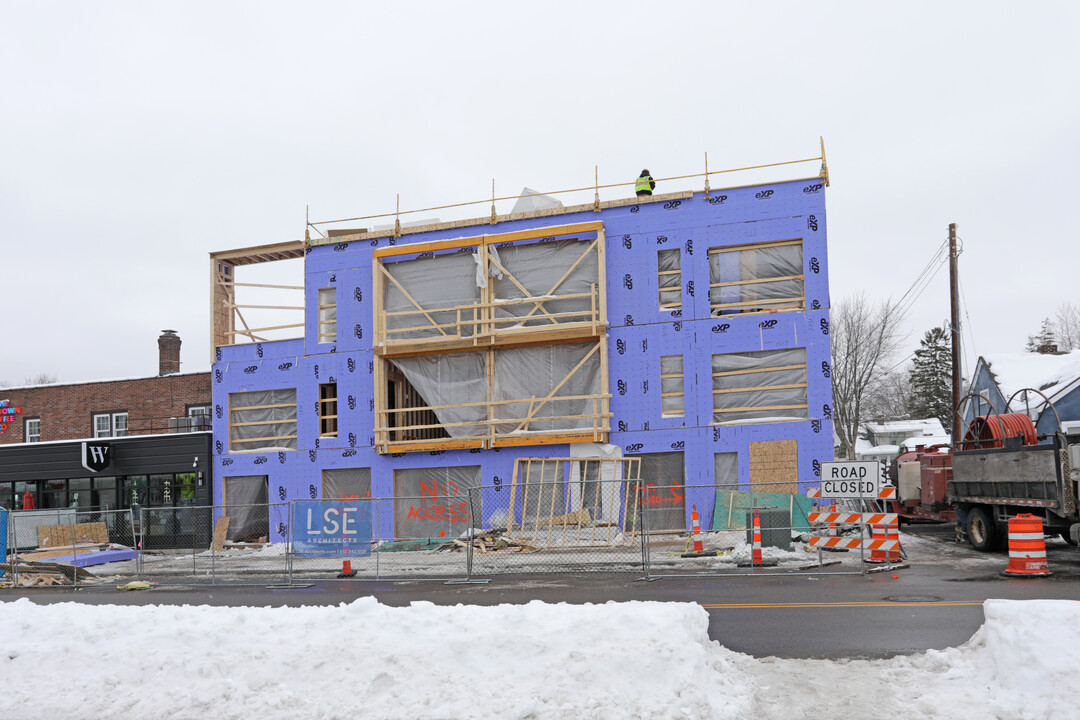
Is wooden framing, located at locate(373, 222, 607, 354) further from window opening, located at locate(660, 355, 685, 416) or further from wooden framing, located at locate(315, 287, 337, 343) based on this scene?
window opening, located at locate(660, 355, 685, 416)

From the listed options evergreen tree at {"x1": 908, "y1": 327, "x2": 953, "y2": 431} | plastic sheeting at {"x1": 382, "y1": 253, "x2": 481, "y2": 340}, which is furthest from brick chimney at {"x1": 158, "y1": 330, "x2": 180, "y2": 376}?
evergreen tree at {"x1": 908, "y1": 327, "x2": 953, "y2": 431}

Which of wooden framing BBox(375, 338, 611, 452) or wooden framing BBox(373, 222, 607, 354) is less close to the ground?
wooden framing BBox(373, 222, 607, 354)

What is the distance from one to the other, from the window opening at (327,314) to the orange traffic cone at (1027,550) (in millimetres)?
19580

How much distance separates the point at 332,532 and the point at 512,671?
40.8ft

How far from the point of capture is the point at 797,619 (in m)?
10.4

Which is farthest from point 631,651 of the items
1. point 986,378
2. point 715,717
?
point 986,378

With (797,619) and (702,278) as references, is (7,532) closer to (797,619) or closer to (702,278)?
(702,278)

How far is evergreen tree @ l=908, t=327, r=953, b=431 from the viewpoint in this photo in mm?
69000

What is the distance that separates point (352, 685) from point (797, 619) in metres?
5.76

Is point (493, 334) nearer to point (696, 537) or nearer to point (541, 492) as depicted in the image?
point (541, 492)

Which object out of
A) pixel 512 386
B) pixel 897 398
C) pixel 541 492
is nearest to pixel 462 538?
pixel 541 492

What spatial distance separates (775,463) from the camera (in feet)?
74.0

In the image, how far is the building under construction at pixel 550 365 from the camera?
2312 cm

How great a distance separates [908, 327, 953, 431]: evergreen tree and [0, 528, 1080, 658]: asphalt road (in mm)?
54422
